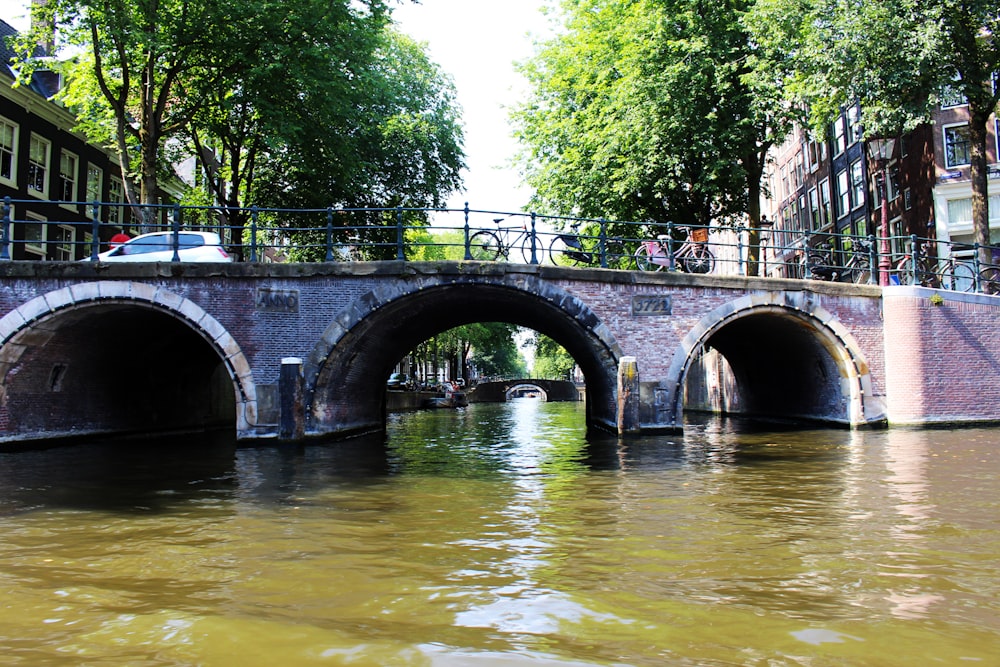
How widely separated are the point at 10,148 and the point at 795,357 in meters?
23.5

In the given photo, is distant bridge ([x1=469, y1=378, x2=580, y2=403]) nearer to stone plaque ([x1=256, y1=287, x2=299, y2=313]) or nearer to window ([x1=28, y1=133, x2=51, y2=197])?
window ([x1=28, y1=133, x2=51, y2=197])

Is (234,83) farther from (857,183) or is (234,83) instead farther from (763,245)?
(857,183)

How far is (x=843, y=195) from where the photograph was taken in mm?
36156

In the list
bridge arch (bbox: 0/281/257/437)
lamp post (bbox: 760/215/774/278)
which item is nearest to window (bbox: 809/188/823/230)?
lamp post (bbox: 760/215/774/278)

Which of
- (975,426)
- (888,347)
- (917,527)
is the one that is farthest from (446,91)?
(917,527)

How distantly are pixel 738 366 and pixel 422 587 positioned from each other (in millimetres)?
21455

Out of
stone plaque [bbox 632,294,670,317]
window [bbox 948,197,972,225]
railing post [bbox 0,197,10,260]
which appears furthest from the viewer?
window [bbox 948,197,972,225]

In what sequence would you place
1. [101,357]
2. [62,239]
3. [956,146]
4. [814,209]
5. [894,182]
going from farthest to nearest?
[814,209] < [894,182] < [956,146] < [62,239] < [101,357]

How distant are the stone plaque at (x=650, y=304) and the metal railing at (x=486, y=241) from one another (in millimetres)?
872

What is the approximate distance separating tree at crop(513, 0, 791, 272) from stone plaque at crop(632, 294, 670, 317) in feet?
16.1

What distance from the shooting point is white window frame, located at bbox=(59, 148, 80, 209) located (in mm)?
26656

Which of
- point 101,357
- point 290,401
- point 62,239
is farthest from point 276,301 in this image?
point 62,239

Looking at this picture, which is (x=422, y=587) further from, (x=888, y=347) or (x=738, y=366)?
(x=738, y=366)

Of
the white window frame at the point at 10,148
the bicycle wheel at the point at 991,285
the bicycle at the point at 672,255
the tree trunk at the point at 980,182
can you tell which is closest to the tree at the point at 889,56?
the tree trunk at the point at 980,182
